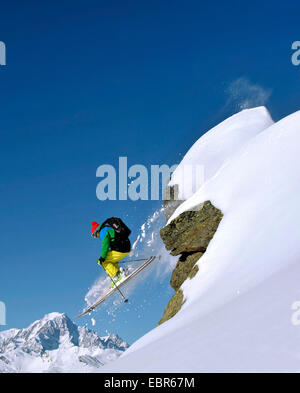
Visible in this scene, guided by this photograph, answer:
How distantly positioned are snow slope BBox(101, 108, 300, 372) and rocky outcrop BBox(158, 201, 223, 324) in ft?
1.31

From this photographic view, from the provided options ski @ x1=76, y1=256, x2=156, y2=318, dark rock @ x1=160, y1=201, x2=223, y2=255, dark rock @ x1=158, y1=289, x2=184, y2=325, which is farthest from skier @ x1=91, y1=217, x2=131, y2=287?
dark rock @ x1=158, y1=289, x2=184, y2=325

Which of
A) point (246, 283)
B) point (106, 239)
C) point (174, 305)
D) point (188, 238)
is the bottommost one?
point (246, 283)

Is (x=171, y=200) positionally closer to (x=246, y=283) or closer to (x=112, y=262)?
(x=112, y=262)

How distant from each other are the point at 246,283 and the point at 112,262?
8239 mm

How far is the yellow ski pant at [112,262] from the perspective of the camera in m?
15.0

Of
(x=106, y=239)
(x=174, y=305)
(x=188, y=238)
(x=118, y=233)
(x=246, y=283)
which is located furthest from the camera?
(x=118, y=233)

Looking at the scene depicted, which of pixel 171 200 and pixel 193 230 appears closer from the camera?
pixel 193 230

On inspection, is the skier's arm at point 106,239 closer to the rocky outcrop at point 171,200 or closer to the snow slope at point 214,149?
the snow slope at point 214,149

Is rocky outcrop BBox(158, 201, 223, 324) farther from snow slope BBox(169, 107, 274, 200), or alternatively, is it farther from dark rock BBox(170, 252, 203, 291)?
snow slope BBox(169, 107, 274, 200)

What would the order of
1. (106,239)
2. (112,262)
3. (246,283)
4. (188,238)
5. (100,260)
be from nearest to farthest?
(246,283)
(188,238)
(106,239)
(100,260)
(112,262)

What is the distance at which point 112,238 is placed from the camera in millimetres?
14758

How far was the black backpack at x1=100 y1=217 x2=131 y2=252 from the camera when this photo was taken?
48.2 feet

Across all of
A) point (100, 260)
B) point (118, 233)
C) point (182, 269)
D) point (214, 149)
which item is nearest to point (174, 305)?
point (182, 269)
